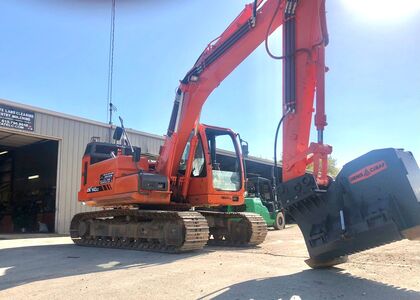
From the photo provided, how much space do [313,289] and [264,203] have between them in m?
15.2

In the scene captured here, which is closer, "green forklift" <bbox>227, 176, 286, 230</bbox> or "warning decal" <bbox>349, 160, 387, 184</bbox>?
"warning decal" <bbox>349, 160, 387, 184</bbox>

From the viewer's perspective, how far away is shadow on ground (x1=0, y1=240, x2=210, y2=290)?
6.96m

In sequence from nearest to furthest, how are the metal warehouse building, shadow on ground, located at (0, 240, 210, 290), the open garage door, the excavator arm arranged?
the excavator arm < shadow on ground, located at (0, 240, 210, 290) < the metal warehouse building < the open garage door

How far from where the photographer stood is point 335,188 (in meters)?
5.76

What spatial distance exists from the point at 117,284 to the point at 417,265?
457 cm

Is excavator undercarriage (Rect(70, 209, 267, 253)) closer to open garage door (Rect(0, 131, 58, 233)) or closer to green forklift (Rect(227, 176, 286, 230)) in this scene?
green forklift (Rect(227, 176, 286, 230))

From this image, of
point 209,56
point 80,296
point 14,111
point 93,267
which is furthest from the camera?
point 14,111

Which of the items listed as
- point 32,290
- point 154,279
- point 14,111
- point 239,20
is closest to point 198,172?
point 239,20

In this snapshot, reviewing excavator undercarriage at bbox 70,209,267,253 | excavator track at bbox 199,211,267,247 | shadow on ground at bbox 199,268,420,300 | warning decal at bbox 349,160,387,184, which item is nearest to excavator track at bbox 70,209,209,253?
excavator undercarriage at bbox 70,209,267,253

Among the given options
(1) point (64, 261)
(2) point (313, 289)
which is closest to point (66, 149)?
(1) point (64, 261)

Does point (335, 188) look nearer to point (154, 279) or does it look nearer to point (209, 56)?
point (154, 279)

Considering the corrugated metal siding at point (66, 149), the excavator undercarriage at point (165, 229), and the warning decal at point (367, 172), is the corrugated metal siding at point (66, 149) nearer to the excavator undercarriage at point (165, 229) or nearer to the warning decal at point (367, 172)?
the excavator undercarriage at point (165, 229)

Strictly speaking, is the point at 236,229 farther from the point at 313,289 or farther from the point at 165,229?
the point at 313,289

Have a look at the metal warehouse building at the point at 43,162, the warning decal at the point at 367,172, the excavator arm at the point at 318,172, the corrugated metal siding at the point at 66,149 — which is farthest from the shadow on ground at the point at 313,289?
the corrugated metal siding at the point at 66,149
